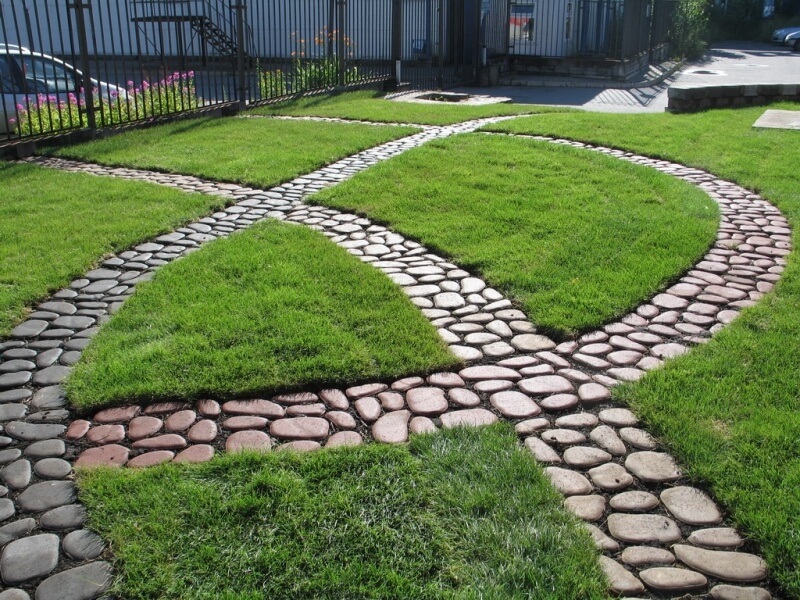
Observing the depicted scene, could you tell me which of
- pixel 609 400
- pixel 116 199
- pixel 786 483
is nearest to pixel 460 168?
pixel 116 199

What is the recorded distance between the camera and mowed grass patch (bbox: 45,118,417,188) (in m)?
8.45

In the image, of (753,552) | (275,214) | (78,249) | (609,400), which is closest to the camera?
(753,552)

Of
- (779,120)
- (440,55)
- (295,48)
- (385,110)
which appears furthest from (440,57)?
(295,48)

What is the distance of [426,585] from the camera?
8.35ft

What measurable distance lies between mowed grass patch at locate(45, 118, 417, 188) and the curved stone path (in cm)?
274

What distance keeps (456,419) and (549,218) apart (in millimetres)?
3383

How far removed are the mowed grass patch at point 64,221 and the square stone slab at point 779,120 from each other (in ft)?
28.4

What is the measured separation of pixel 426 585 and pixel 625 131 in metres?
9.74

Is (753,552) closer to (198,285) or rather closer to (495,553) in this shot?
(495,553)

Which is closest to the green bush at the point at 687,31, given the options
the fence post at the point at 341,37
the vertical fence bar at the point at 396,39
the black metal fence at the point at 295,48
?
the black metal fence at the point at 295,48

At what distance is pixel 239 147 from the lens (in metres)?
9.67

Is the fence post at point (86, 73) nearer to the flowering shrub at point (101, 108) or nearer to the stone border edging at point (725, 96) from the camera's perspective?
the flowering shrub at point (101, 108)

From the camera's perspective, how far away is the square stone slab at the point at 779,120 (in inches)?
451

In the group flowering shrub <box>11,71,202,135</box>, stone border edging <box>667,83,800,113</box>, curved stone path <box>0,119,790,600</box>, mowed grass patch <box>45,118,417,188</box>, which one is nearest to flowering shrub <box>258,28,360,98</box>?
flowering shrub <box>11,71,202,135</box>
